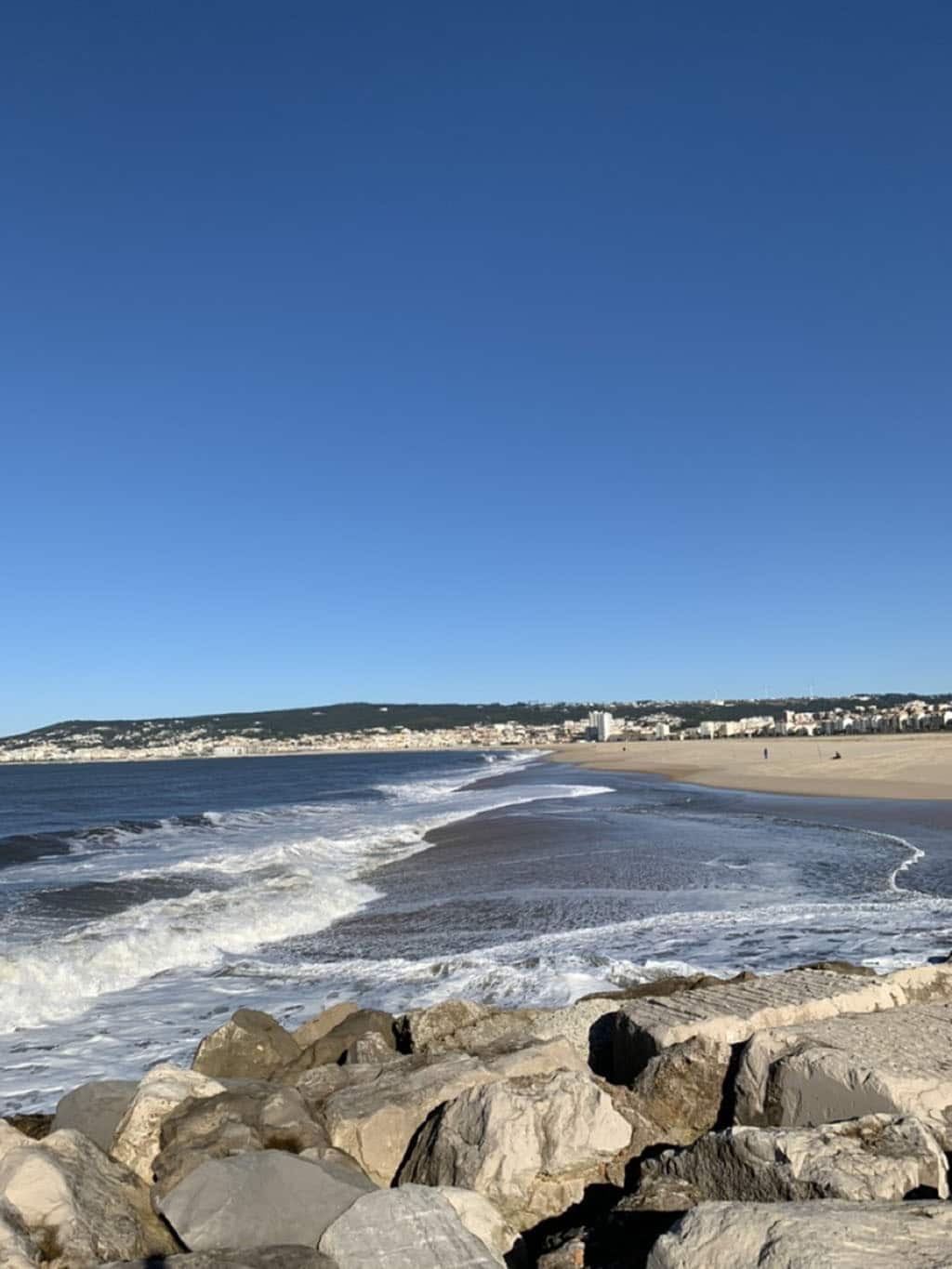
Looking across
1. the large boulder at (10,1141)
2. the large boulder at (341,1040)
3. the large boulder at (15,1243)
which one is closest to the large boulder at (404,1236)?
the large boulder at (15,1243)

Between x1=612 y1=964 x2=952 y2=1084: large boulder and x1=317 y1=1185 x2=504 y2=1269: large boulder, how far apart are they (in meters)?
2.27

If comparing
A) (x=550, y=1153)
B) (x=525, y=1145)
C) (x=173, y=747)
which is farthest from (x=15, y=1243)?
(x=173, y=747)

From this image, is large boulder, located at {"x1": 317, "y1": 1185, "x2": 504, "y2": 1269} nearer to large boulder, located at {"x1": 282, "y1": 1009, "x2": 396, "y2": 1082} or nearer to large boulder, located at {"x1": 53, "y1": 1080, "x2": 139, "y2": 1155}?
large boulder, located at {"x1": 53, "y1": 1080, "x2": 139, "y2": 1155}

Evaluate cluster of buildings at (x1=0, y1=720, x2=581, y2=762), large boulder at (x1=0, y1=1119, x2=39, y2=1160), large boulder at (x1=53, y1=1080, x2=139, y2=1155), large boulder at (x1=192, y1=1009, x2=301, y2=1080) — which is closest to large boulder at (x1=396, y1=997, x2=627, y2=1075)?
large boulder at (x1=192, y1=1009, x2=301, y2=1080)

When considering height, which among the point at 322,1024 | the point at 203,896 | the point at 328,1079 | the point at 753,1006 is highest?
the point at 753,1006

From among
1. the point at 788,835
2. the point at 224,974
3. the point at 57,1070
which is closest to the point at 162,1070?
the point at 57,1070

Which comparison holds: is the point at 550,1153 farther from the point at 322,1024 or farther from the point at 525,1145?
the point at 322,1024

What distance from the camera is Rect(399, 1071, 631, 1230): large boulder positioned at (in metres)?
4.91

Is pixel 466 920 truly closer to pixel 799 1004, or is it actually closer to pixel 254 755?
pixel 799 1004

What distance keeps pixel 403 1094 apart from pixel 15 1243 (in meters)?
2.24

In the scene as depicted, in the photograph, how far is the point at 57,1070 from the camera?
A: 9031 mm

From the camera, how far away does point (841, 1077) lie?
5023 millimetres

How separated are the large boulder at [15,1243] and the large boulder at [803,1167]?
253 centimetres

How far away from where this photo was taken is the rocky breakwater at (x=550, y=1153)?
155 inches
